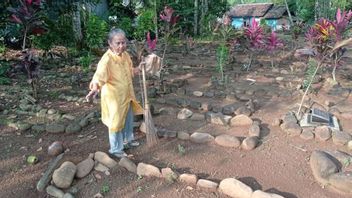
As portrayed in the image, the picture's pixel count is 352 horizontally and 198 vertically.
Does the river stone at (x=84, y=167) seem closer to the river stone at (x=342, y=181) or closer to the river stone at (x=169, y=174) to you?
the river stone at (x=169, y=174)

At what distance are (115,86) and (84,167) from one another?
84 centimetres

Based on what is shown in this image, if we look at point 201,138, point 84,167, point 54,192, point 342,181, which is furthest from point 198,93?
point 54,192

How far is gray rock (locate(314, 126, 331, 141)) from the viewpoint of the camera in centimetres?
430

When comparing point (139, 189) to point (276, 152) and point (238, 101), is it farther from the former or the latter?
point (238, 101)

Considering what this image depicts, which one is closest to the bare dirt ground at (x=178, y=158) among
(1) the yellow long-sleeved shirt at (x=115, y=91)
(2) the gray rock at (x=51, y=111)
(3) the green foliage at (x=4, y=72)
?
(2) the gray rock at (x=51, y=111)

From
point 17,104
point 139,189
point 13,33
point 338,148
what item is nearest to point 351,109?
point 338,148

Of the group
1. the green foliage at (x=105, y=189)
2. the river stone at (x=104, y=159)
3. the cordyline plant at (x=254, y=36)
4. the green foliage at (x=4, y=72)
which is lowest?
the green foliage at (x=105, y=189)

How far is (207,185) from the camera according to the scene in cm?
336

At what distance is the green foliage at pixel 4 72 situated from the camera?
6.53 metres

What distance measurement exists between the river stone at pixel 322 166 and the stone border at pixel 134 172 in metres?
0.67

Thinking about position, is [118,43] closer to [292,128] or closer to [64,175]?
[64,175]

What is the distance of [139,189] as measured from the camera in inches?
134

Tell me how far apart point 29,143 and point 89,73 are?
10.6 feet

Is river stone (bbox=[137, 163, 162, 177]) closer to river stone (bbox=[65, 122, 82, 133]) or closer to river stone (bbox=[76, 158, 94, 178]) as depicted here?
river stone (bbox=[76, 158, 94, 178])
